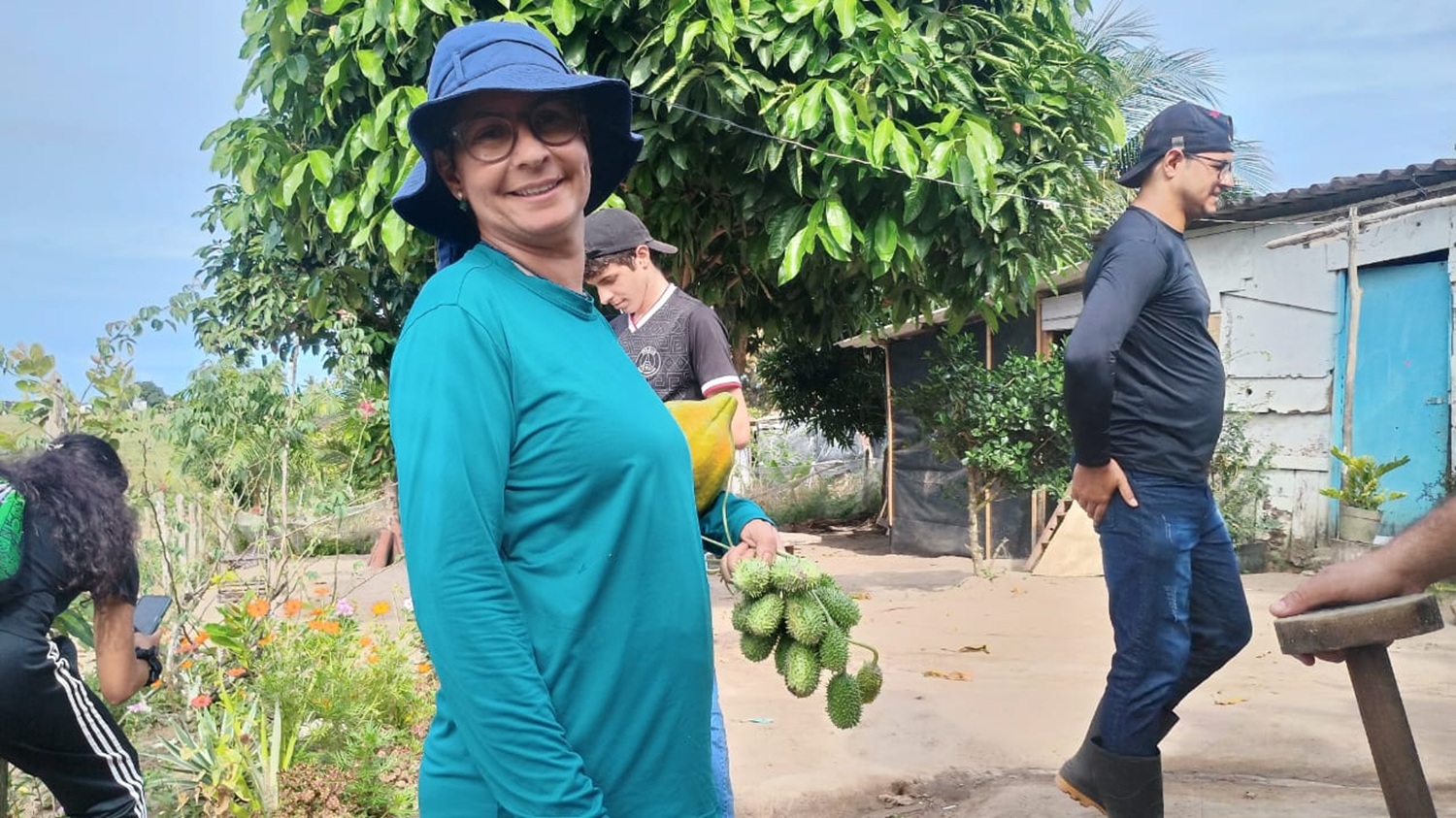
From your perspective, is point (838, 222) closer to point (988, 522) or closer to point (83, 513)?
point (83, 513)

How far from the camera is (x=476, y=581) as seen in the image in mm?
A: 1399

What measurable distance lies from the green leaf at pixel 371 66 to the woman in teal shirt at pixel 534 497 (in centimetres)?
312

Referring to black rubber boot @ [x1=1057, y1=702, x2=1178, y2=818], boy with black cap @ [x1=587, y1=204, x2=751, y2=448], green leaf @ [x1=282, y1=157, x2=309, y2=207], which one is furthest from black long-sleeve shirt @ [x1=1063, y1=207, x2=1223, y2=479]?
green leaf @ [x1=282, y1=157, x2=309, y2=207]

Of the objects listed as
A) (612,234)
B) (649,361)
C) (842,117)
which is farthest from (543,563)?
(842,117)

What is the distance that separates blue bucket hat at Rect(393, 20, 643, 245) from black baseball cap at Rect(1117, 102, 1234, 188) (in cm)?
220

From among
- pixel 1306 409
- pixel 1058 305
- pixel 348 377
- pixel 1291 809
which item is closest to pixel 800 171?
pixel 348 377

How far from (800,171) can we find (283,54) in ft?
7.64

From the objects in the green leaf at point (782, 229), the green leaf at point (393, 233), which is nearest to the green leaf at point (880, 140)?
the green leaf at point (782, 229)

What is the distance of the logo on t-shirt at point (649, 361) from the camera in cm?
329

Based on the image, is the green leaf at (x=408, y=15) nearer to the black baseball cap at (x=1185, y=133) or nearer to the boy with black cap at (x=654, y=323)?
the boy with black cap at (x=654, y=323)

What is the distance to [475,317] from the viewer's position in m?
1.48

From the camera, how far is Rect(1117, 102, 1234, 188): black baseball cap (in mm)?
3439

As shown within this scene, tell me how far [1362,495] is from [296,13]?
8.56m

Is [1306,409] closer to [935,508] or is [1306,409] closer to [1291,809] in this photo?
[935,508]
